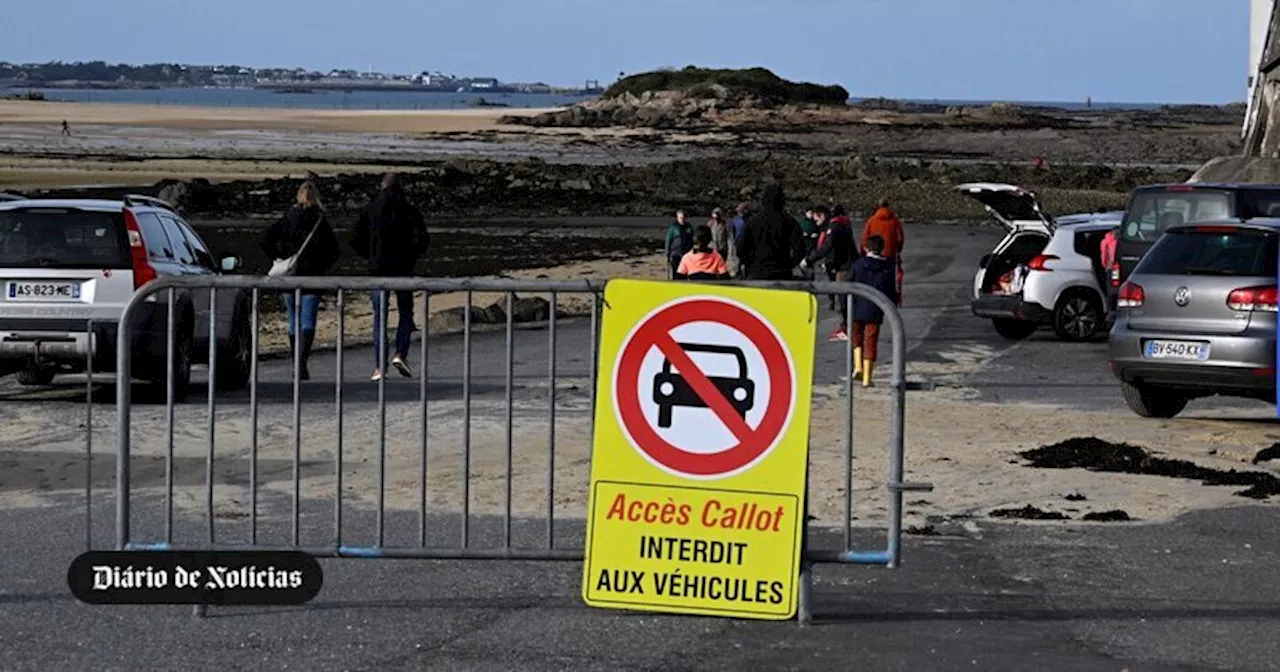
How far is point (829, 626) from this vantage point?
29.6 feet

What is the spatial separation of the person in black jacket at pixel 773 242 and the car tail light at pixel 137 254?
5.85m

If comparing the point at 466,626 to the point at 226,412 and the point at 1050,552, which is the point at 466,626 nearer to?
the point at 1050,552

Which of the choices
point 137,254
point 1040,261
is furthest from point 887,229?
point 137,254

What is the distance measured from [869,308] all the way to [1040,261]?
654cm

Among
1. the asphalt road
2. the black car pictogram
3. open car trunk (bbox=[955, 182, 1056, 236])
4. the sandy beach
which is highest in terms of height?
the sandy beach

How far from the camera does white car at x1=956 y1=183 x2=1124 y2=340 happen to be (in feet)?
80.6

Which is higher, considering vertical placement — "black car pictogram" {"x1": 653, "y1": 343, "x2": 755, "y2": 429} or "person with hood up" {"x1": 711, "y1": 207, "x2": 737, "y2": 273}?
"black car pictogram" {"x1": 653, "y1": 343, "x2": 755, "y2": 429}

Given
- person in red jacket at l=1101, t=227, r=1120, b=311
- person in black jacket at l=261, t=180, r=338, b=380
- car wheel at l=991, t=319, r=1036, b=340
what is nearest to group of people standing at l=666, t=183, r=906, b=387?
car wheel at l=991, t=319, r=1036, b=340

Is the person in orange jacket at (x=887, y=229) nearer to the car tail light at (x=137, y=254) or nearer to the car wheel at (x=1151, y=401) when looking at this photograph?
the car wheel at (x=1151, y=401)

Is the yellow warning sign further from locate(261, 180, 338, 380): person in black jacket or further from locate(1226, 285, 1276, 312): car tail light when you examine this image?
locate(261, 180, 338, 380): person in black jacket

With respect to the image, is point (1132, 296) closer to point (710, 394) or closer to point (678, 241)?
point (710, 394)

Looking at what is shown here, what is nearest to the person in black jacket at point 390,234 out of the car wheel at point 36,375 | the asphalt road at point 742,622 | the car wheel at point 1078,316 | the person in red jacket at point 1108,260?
the car wheel at point 36,375

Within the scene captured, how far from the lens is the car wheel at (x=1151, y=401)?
16875 mm

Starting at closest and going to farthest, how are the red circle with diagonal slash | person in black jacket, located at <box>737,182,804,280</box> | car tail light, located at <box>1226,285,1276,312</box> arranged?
1. the red circle with diagonal slash
2. car tail light, located at <box>1226,285,1276,312</box>
3. person in black jacket, located at <box>737,182,804,280</box>
